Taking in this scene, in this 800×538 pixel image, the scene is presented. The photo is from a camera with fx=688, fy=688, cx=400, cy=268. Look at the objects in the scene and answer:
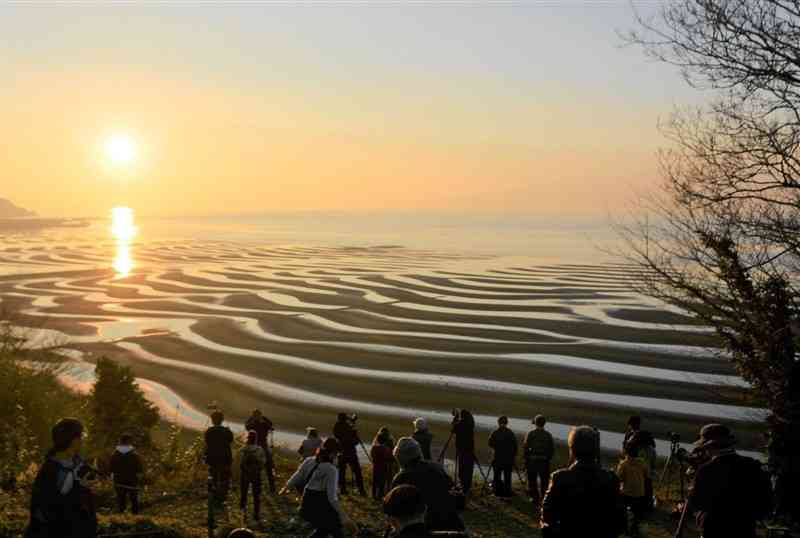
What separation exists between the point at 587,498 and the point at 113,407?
18.8 meters

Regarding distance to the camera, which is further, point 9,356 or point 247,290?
point 247,290

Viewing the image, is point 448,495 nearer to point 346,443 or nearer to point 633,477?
point 633,477

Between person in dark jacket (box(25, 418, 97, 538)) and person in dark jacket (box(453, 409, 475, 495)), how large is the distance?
9.23 meters

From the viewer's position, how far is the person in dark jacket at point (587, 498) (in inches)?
218

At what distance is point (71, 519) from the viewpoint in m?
6.37

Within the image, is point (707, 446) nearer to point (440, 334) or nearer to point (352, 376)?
point (352, 376)

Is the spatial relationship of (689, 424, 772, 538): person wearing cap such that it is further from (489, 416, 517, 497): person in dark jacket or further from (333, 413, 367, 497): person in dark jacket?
(333, 413, 367, 497): person in dark jacket

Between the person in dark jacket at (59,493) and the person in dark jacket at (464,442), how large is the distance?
923 centimetres

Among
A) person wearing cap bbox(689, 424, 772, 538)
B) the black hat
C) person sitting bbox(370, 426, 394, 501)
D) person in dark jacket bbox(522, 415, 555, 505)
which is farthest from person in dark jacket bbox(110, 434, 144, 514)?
the black hat

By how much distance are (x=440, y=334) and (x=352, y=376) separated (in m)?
9.71

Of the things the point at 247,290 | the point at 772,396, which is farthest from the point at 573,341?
the point at 247,290

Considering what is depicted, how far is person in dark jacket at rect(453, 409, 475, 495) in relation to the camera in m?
14.6

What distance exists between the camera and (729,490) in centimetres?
636

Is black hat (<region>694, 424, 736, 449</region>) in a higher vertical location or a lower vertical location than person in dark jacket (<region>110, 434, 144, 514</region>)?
higher
